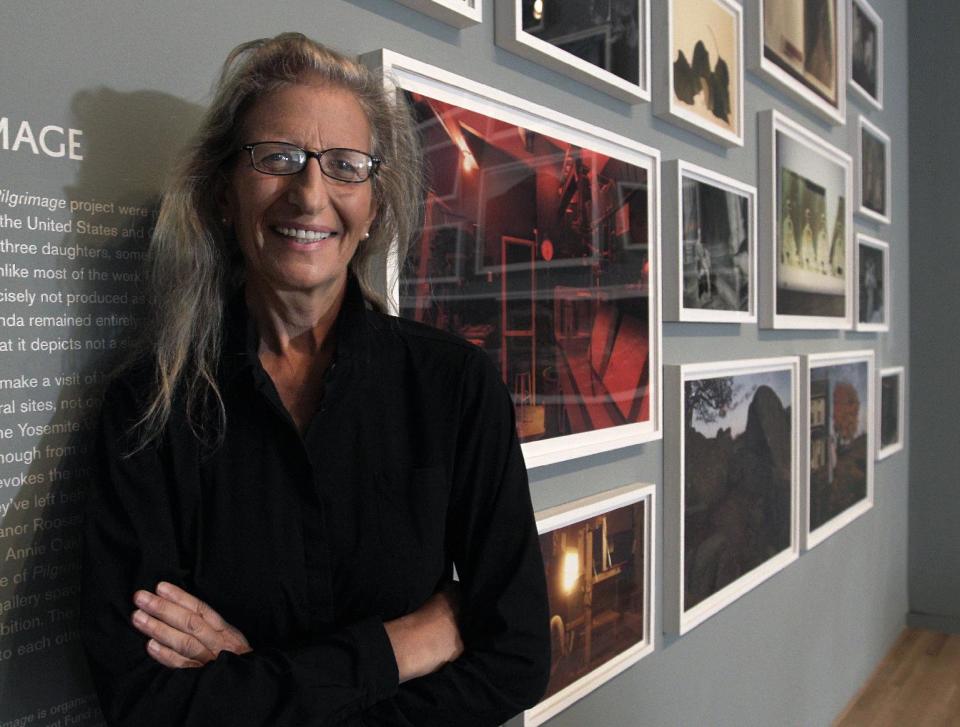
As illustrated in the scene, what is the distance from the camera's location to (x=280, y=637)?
1.21m

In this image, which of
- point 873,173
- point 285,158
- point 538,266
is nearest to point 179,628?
point 285,158

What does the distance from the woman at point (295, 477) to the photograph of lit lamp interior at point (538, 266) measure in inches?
14.1

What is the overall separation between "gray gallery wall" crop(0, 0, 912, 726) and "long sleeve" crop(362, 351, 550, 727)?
520 millimetres

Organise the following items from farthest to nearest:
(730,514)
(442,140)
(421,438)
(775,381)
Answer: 1. (775,381)
2. (730,514)
3. (442,140)
4. (421,438)

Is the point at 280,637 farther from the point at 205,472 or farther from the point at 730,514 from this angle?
the point at 730,514

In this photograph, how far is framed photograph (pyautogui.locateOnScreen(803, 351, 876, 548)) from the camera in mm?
3482

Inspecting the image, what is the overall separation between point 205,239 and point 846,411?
3.36 metres

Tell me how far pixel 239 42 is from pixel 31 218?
46 cm

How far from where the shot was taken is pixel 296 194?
1177 millimetres

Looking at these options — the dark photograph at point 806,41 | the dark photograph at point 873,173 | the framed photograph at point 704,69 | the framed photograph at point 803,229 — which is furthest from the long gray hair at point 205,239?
the dark photograph at point 873,173

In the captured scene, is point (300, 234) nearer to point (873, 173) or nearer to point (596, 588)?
point (596, 588)

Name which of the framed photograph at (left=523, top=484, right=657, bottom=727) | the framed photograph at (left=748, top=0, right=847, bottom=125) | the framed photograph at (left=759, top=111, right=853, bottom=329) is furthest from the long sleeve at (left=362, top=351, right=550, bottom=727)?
the framed photograph at (left=748, top=0, right=847, bottom=125)

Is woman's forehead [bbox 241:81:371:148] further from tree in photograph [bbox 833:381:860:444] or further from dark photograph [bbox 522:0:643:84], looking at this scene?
tree in photograph [bbox 833:381:860:444]

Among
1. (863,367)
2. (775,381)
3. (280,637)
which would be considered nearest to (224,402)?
(280,637)
